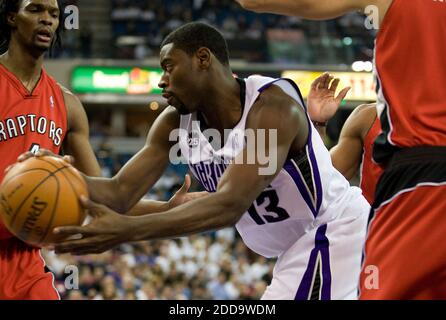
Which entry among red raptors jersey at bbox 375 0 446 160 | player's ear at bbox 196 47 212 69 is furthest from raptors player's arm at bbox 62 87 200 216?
red raptors jersey at bbox 375 0 446 160

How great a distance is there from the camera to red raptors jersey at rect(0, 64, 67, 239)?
4215 mm

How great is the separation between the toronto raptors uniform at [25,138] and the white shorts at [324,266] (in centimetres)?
128

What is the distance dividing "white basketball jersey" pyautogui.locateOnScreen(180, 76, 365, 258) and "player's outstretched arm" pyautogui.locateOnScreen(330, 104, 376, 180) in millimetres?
828

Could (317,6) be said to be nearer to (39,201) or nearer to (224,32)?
(39,201)

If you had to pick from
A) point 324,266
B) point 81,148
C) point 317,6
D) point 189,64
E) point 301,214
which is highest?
point 317,6

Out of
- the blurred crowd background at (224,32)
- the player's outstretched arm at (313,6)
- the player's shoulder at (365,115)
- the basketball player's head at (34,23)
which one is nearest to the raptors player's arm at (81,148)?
the basketball player's head at (34,23)

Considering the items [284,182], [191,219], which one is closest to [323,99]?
[284,182]

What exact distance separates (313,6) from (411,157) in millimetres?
727

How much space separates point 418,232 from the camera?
2.85m

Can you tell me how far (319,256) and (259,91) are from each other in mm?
924

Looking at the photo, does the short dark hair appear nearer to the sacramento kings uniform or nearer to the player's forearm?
the sacramento kings uniform

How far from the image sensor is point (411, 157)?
298 cm

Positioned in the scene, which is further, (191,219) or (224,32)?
(224,32)

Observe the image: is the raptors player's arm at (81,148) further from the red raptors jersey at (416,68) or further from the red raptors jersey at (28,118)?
the red raptors jersey at (416,68)
